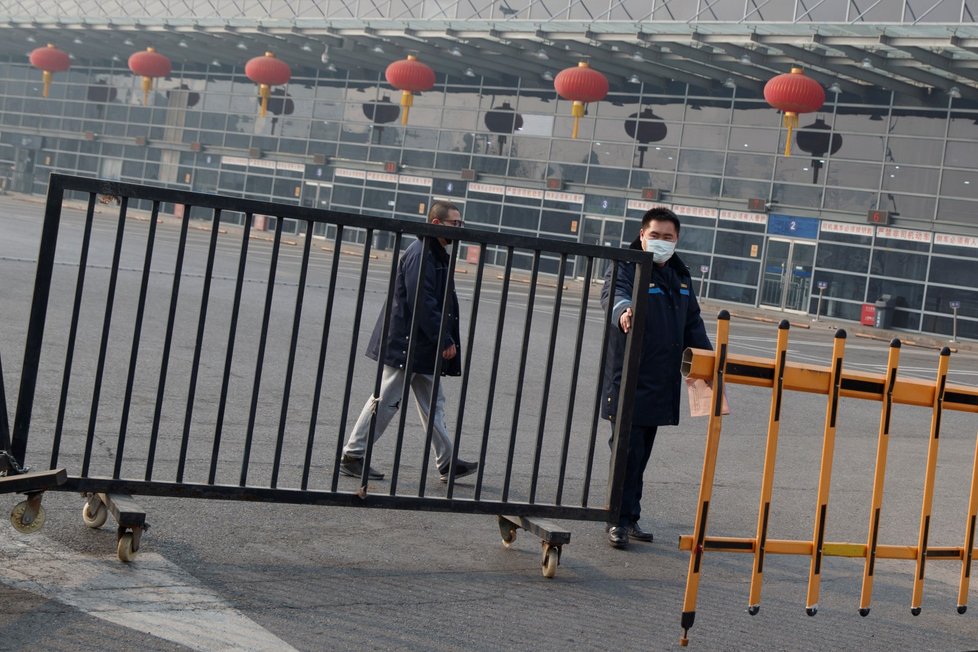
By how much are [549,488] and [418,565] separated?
222 centimetres

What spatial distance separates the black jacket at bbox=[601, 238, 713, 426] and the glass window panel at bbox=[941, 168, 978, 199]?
2814 centimetres

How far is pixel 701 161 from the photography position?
37.1 metres

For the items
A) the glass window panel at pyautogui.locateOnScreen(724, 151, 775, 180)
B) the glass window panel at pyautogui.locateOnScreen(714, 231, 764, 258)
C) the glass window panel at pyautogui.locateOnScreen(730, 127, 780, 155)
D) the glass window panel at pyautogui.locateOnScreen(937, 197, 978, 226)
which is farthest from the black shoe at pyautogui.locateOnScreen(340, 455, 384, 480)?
the glass window panel at pyautogui.locateOnScreen(730, 127, 780, 155)

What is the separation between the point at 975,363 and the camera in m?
24.7

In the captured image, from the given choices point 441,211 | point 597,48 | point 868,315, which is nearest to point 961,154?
point 868,315

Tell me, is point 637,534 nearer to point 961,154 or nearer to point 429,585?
point 429,585

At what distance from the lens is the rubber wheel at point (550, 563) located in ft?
17.5

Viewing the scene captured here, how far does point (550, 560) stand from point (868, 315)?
29047 mm

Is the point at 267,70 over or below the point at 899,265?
over

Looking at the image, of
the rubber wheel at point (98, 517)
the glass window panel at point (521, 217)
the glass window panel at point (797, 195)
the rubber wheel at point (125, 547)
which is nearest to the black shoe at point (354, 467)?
the rubber wheel at point (98, 517)

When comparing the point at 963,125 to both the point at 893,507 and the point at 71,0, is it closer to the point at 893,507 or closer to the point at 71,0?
the point at 893,507

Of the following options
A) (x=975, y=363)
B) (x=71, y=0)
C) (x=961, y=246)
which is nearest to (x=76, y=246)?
(x=975, y=363)

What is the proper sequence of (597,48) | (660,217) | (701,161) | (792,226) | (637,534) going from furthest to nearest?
1. (701,161)
2. (792,226)
3. (597,48)
4. (660,217)
5. (637,534)

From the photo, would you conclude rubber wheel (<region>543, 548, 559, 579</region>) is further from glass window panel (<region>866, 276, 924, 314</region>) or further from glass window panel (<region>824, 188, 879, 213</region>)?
glass window panel (<region>824, 188, 879, 213</region>)
